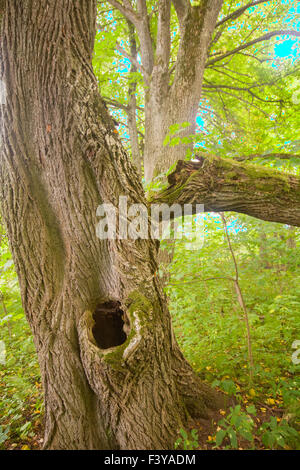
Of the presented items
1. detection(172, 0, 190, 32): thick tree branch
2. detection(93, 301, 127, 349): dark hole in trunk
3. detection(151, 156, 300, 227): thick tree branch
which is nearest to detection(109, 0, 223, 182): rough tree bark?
detection(172, 0, 190, 32): thick tree branch

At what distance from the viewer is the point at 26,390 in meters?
2.92

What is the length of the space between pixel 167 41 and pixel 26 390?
227 inches

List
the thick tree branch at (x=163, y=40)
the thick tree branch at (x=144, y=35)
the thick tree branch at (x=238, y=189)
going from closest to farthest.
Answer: the thick tree branch at (x=238, y=189)
the thick tree branch at (x=163, y=40)
the thick tree branch at (x=144, y=35)

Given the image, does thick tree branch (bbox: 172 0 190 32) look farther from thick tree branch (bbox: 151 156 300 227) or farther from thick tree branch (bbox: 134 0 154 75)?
thick tree branch (bbox: 151 156 300 227)

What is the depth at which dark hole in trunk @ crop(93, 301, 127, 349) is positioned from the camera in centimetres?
200

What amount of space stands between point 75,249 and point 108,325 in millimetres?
684

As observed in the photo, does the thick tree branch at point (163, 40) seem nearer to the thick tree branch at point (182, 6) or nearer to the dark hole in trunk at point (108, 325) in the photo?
the thick tree branch at point (182, 6)

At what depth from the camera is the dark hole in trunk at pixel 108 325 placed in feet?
6.56

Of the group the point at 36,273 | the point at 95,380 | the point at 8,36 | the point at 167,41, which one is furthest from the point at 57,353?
the point at 167,41

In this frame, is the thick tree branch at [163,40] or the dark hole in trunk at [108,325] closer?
the dark hole in trunk at [108,325]

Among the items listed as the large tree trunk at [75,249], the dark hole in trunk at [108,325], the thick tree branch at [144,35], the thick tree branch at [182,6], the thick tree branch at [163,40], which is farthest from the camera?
the thick tree branch at [144,35]

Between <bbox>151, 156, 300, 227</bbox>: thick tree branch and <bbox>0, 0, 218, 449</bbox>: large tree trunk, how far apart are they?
0.45m

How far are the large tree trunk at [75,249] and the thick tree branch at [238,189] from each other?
1.47 ft

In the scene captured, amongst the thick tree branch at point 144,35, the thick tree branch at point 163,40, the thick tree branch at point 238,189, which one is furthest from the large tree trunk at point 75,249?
the thick tree branch at point 144,35
